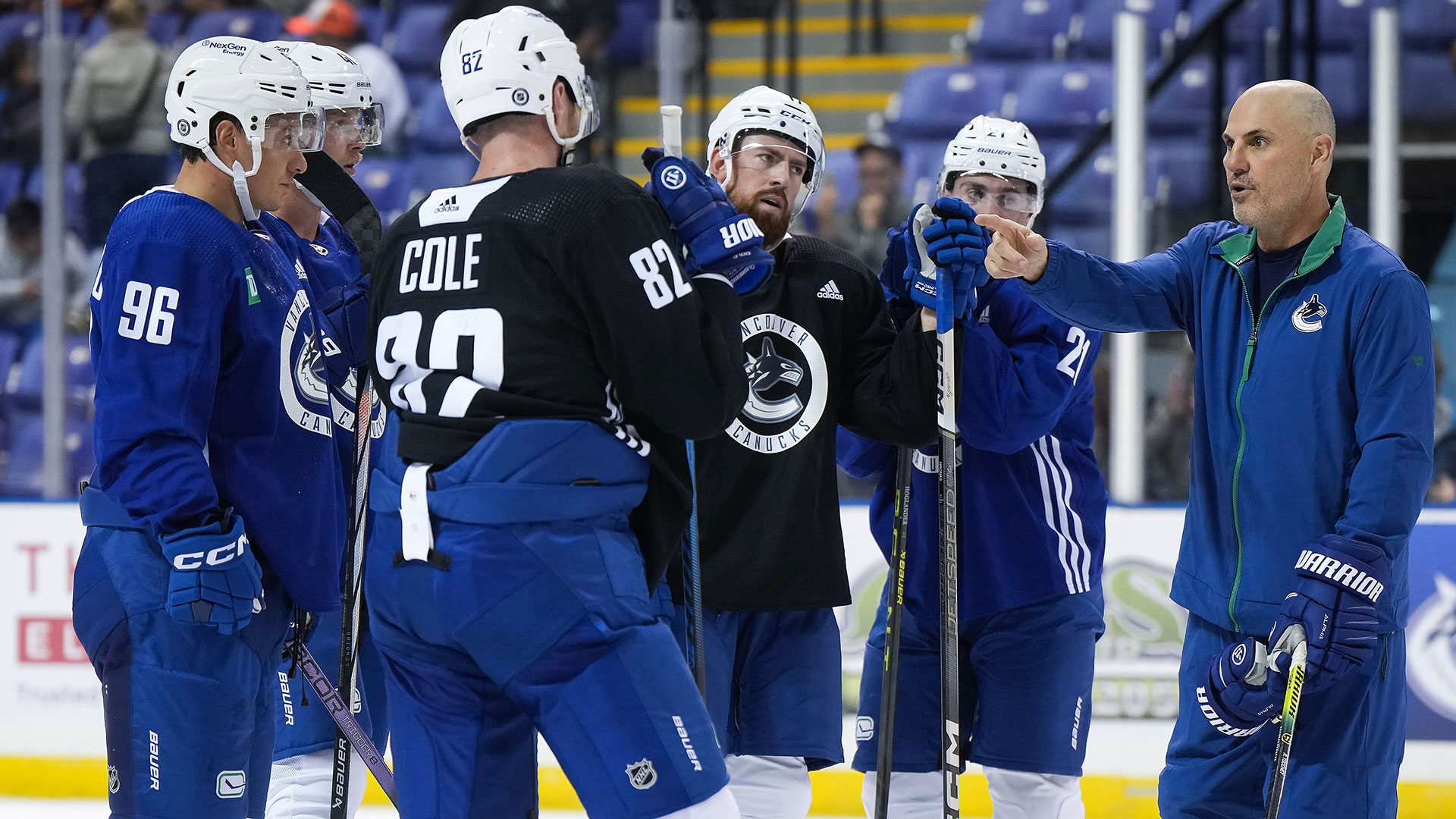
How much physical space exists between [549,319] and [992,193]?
3.79 ft

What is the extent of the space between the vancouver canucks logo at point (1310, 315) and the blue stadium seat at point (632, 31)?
109 inches

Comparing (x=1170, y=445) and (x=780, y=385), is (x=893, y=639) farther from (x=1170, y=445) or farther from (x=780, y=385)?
(x=1170, y=445)

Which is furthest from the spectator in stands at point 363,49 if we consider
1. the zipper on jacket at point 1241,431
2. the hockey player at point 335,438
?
the zipper on jacket at point 1241,431

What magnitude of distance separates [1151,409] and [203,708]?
278cm

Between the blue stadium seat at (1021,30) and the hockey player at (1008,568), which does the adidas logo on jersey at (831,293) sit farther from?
the blue stadium seat at (1021,30)

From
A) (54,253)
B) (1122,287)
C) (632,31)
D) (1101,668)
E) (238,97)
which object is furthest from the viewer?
(632,31)

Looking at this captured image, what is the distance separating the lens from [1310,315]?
→ 232 cm

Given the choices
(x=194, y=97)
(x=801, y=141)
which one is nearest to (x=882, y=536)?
(x=801, y=141)

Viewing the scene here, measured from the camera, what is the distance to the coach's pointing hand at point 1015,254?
2441 millimetres

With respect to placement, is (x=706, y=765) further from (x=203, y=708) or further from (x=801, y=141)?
(x=801, y=141)

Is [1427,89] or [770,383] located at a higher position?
[1427,89]

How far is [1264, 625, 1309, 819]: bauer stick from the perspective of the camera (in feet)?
7.23

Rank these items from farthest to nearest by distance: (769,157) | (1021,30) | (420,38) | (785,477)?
1. (420,38)
2. (1021,30)
3. (769,157)
4. (785,477)

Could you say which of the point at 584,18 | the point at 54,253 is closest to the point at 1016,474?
the point at 584,18
